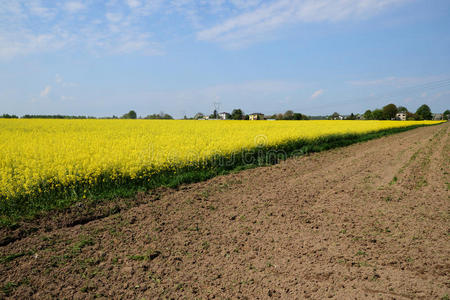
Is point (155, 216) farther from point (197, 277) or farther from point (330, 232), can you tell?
point (330, 232)

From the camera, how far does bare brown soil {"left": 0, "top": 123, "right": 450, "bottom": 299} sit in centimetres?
380

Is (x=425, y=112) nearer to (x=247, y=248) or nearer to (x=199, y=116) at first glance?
(x=199, y=116)

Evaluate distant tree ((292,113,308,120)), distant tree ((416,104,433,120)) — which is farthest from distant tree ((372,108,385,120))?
distant tree ((292,113,308,120))

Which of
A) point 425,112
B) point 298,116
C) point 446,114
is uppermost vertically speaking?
point 425,112

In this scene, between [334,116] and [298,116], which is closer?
[298,116]

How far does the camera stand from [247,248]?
4.82 meters

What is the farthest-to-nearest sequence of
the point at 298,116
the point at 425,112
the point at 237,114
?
the point at 425,112 → the point at 298,116 → the point at 237,114

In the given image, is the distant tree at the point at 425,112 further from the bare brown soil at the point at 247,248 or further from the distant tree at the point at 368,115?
the bare brown soil at the point at 247,248

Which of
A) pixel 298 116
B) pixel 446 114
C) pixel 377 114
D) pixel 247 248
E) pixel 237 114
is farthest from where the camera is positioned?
pixel 446 114

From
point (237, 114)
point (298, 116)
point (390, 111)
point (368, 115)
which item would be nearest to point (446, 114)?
point (390, 111)

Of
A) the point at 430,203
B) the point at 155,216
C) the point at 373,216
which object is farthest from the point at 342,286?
the point at 430,203

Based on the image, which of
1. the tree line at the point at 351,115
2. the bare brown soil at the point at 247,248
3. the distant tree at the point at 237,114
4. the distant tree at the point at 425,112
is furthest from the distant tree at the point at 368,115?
the bare brown soil at the point at 247,248

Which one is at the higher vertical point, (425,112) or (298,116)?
(425,112)

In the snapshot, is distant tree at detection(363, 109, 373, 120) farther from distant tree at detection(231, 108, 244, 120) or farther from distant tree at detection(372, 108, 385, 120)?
distant tree at detection(231, 108, 244, 120)
